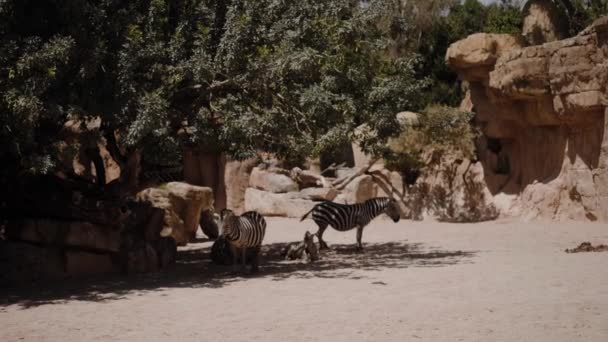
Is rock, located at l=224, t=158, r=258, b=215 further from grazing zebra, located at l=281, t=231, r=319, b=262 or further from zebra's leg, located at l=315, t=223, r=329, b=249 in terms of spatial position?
grazing zebra, located at l=281, t=231, r=319, b=262

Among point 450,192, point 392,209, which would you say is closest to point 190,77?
point 392,209

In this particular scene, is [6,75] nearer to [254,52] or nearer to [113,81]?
[113,81]

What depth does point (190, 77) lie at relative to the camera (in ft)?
43.4

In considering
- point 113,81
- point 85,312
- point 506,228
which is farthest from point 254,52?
point 506,228

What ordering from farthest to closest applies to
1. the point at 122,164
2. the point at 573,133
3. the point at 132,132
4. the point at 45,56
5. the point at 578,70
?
the point at 573,133 → the point at 578,70 → the point at 122,164 → the point at 132,132 → the point at 45,56

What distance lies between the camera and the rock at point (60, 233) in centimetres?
1325

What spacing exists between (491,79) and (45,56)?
16844 millimetres

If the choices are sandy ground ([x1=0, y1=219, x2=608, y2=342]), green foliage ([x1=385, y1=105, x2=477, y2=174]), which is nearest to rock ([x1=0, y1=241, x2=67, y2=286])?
sandy ground ([x1=0, y1=219, x2=608, y2=342])

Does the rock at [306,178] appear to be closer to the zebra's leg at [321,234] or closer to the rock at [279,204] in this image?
the rock at [279,204]

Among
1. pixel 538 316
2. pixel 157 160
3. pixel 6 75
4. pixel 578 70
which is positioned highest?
pixel 578 70

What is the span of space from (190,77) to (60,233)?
3635mm

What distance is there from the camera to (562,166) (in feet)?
79.2

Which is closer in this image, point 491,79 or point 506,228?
point 506,228

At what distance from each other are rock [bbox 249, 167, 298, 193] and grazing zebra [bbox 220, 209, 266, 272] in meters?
14.1
